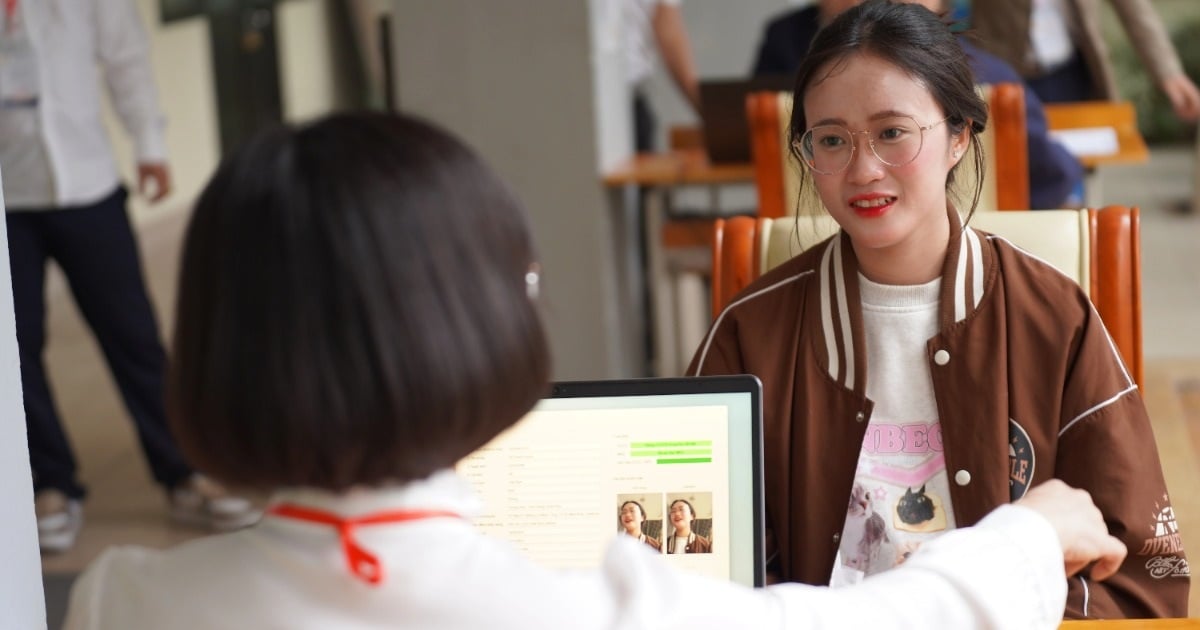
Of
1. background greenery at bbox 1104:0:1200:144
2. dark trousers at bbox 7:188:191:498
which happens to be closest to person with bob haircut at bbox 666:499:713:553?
dark trousers at bbox 7:188:191:498

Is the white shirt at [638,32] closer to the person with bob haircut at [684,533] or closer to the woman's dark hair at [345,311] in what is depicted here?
the person with bob haircut at [684,533]

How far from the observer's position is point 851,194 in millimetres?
1421

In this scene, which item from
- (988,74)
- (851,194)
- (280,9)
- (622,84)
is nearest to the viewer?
(851,194)

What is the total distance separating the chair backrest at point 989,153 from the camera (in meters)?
2.56

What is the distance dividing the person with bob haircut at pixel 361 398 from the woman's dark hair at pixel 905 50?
0.76 metres

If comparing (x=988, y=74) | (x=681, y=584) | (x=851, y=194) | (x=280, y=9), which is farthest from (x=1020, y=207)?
(x=280, y=9)

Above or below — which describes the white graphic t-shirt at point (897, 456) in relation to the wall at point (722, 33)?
Answer: below

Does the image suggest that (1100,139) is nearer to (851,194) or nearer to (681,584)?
(851,194)

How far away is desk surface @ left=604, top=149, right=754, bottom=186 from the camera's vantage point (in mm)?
3600

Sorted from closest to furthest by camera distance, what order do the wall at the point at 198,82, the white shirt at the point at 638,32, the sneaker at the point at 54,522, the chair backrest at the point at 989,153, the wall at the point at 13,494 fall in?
the wall at the point at 13,494, the chair backrest at the point at 989,153, the sneaker at the point at 54,522, the white shirt at the point at 638,32, the wall at the point at 198,82

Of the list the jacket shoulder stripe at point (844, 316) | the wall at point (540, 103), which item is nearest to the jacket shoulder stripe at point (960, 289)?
the jacket shoulder stripe at point (844, 316)

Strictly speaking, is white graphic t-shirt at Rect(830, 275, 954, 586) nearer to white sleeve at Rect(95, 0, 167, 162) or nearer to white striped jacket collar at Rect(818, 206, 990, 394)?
white striped jacket collar at Rect(818, 206, 990, 394)

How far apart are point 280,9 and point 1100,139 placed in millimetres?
5498

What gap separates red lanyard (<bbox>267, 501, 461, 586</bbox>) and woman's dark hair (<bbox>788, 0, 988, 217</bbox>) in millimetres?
831
